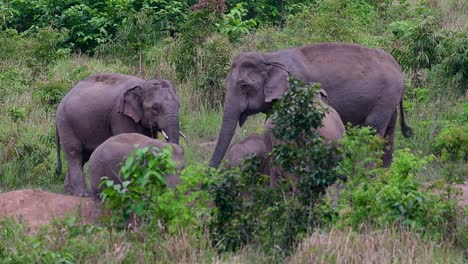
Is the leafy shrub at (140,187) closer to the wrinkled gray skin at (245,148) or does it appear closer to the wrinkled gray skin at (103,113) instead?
the wrinkled gray skin at (245,148)

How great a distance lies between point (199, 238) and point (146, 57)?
8.94 m

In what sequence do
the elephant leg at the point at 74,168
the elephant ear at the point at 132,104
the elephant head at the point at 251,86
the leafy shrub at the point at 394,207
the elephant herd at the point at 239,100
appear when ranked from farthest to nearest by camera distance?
the elephant head at the point at 251,86 < the elephant leg at the point at 74,168 < the elephant ear at the point at 132,104 < the elephant herd at the point at 239,100 < the leafy shrub at the point at 394,207

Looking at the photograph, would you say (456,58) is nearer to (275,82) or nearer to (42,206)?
(275,82)

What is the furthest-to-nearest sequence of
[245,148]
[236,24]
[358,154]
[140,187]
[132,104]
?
[236,24] < [132,104] < [245,148] < [358,154] < [140,187]

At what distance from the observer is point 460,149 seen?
1265 centimetres

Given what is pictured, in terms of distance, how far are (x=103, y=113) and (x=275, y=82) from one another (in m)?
2.05

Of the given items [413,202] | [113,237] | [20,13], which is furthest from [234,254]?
[20,13]

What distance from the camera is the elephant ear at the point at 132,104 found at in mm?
12656

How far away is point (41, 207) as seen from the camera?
11.1 meters

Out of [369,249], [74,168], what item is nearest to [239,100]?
[74,168]

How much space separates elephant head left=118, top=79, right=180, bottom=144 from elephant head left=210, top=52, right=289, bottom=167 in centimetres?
77

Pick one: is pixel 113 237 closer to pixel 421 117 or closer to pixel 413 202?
pixel 413 202

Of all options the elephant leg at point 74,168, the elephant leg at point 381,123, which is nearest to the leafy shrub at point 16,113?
the elephant leg at point 74,168

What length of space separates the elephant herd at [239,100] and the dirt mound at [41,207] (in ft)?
1.33
